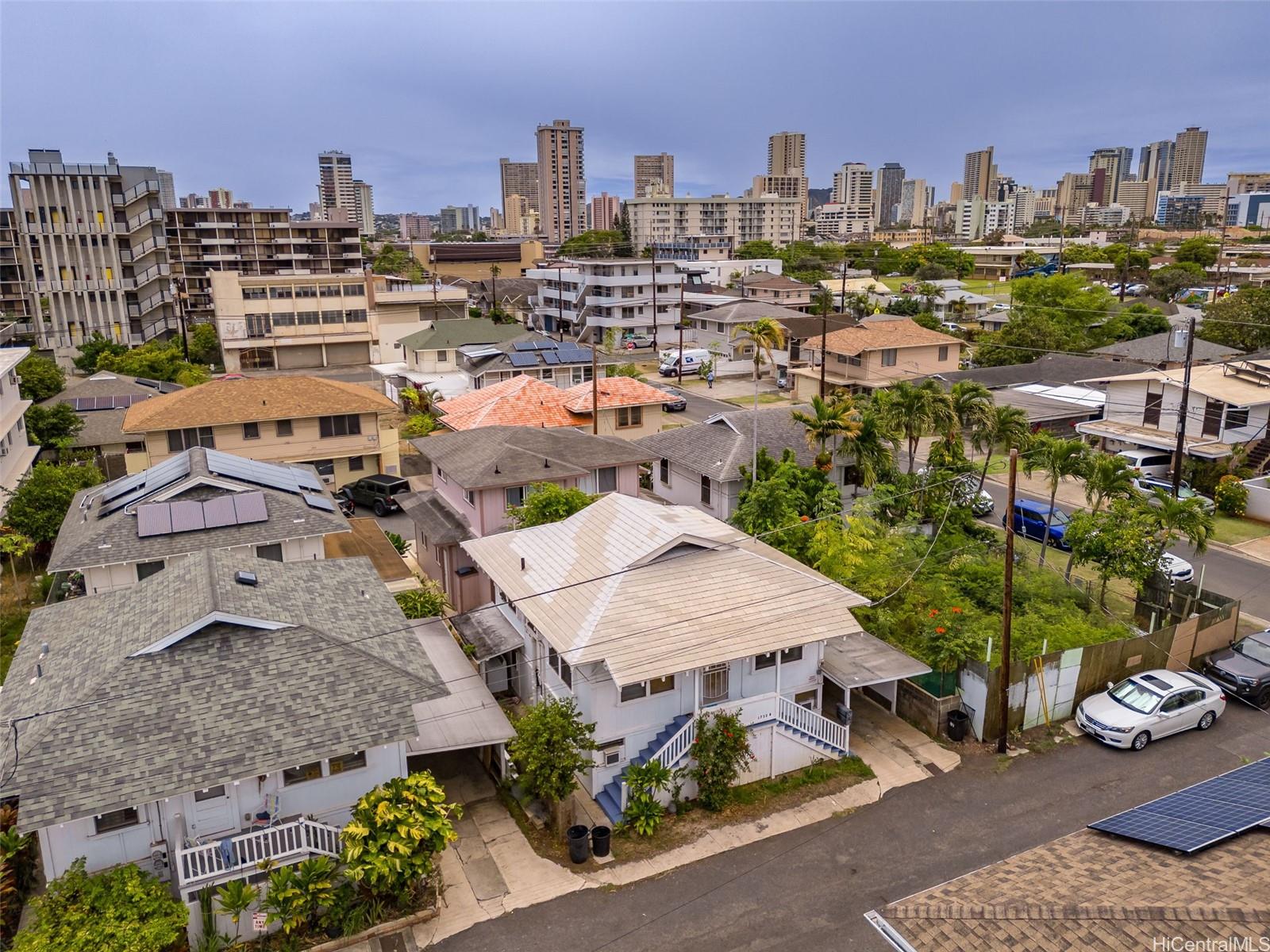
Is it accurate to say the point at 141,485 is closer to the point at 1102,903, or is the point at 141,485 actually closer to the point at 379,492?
the point at 379,492

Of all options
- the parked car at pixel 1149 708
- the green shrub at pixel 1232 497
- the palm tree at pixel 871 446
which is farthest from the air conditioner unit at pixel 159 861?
the green shrub at pixel 1232 497

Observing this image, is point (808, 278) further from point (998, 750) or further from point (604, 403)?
point (998, 750)

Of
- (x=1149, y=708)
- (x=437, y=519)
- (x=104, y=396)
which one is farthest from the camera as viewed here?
(x=104, y=396)

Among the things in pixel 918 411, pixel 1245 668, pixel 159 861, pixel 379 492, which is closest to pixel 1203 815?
pixel 1245 668

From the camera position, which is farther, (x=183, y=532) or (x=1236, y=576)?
(x=1236, y=576)

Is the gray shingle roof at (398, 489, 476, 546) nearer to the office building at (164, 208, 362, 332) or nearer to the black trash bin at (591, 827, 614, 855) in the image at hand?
the black trash bin at (591, 827, 614, 855)

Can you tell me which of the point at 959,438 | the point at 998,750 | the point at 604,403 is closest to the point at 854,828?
the point at 998,750

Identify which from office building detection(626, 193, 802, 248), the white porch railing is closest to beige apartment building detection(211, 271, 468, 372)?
the white porch railing

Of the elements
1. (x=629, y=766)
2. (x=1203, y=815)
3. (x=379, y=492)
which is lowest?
(x=629, y=766)
